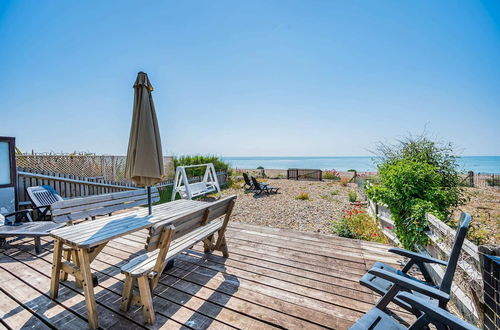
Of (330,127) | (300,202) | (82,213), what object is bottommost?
(300,202)

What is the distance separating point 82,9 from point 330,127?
25.6 metres

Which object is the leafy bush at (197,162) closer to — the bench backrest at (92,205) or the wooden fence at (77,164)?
the wooden fence at (77,164)

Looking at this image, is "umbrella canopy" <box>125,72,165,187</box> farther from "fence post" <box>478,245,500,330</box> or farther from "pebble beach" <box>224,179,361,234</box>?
"pebble beach" <box>224,179,361,234</box>

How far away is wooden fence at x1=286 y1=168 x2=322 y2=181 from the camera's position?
1850 centimetres

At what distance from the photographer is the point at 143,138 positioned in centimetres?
283

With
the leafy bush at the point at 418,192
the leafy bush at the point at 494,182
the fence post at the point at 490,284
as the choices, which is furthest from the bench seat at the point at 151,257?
the leafy bush at the point at 494,182

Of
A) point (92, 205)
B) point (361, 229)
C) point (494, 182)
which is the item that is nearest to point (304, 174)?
point (494, 182)

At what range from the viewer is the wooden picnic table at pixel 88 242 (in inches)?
69.2

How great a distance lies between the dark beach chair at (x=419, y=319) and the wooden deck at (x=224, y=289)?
0.54 meters

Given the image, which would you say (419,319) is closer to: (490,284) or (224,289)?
(490,284)

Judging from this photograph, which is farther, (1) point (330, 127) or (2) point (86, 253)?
(1) point (330, 127)

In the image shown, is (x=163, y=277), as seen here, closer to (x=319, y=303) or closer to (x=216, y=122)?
(x=319, y=303)

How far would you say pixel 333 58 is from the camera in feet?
31.8

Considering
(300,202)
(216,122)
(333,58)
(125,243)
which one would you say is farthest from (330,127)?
(125,243)
